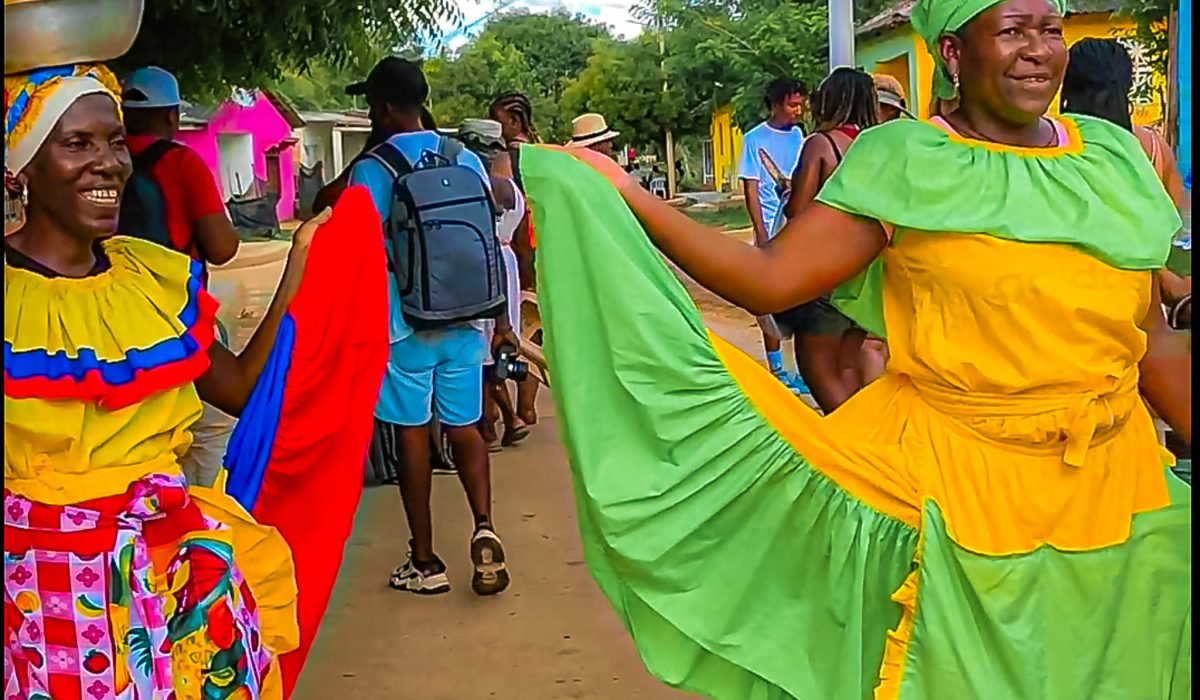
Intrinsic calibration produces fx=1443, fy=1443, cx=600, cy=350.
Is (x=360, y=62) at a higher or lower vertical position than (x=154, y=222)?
higher

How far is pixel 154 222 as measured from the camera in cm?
478

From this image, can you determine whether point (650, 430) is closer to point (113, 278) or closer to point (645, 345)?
point (645, 345)

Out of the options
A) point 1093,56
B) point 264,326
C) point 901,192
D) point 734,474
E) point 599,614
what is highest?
point 1093,56

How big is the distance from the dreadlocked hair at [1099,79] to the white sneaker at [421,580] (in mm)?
2937

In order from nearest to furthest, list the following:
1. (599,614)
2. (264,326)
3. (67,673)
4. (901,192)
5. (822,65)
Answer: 1. (901,192)
2. (67,673)
3. (264,326)
4. (599,614)
5. (822,65)

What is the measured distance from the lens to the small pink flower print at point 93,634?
2.62 meters

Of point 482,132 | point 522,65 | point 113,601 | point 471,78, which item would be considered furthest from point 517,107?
point 522,65

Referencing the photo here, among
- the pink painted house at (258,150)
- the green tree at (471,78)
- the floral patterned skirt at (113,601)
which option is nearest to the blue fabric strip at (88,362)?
the floral patterned skirt at (113,601)

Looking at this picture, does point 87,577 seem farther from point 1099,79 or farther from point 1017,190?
point 1099,79

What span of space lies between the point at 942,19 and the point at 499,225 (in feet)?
15.6

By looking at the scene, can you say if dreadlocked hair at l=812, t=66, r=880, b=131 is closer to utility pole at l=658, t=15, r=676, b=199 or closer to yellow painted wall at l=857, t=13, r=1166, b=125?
yellow painted wall at l=857, t=13, r=1166, b=125

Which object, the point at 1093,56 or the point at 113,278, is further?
the point at 1093,56

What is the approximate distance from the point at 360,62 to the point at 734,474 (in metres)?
4.49

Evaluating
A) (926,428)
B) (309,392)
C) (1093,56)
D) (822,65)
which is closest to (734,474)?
(926,428)
